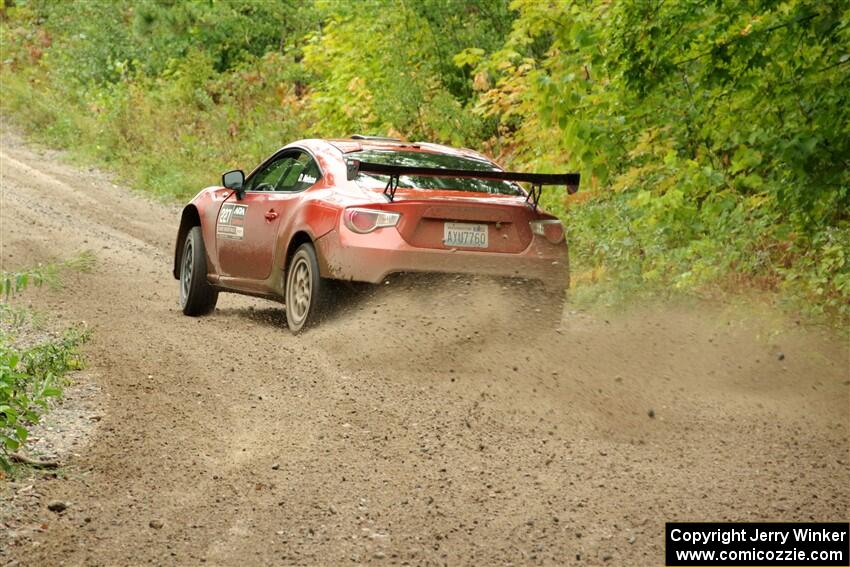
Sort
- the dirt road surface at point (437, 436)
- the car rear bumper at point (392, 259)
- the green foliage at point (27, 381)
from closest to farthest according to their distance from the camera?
→ the dirt road surface at point (437, 436) → the green foliage at point (27, 381) → the car rear bumper at point (392, 259)

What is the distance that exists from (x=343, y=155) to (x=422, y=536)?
4.78 m

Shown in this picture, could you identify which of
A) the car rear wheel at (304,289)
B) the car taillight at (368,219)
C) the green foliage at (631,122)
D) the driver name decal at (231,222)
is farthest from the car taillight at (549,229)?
the driver name decal at (231,222)

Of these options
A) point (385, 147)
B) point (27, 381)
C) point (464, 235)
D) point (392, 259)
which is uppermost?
point (385, 147)

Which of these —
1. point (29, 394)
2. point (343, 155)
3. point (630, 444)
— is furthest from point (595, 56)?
point (29, 394)

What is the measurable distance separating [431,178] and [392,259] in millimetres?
851

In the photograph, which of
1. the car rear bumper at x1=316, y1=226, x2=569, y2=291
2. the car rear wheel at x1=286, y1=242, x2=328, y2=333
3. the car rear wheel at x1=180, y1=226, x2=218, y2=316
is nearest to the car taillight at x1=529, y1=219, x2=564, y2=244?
the car rear bumper at x1=316, y1=226, x2=569, y2=291

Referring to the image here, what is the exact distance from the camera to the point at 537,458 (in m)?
5.55

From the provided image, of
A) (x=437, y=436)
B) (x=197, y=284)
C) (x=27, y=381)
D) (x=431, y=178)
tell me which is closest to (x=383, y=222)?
(x=431, y=178)

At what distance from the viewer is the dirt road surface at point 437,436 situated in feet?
14.8

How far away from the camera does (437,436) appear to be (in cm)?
594

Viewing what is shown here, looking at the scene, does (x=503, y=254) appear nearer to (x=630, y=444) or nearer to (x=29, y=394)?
(x=630, y=444)

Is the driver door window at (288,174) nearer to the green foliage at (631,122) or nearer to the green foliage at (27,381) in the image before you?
the green foliage at (27,381)

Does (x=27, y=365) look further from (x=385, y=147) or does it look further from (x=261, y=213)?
(x=385, y=147)

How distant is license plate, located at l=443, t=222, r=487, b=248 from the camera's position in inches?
316
